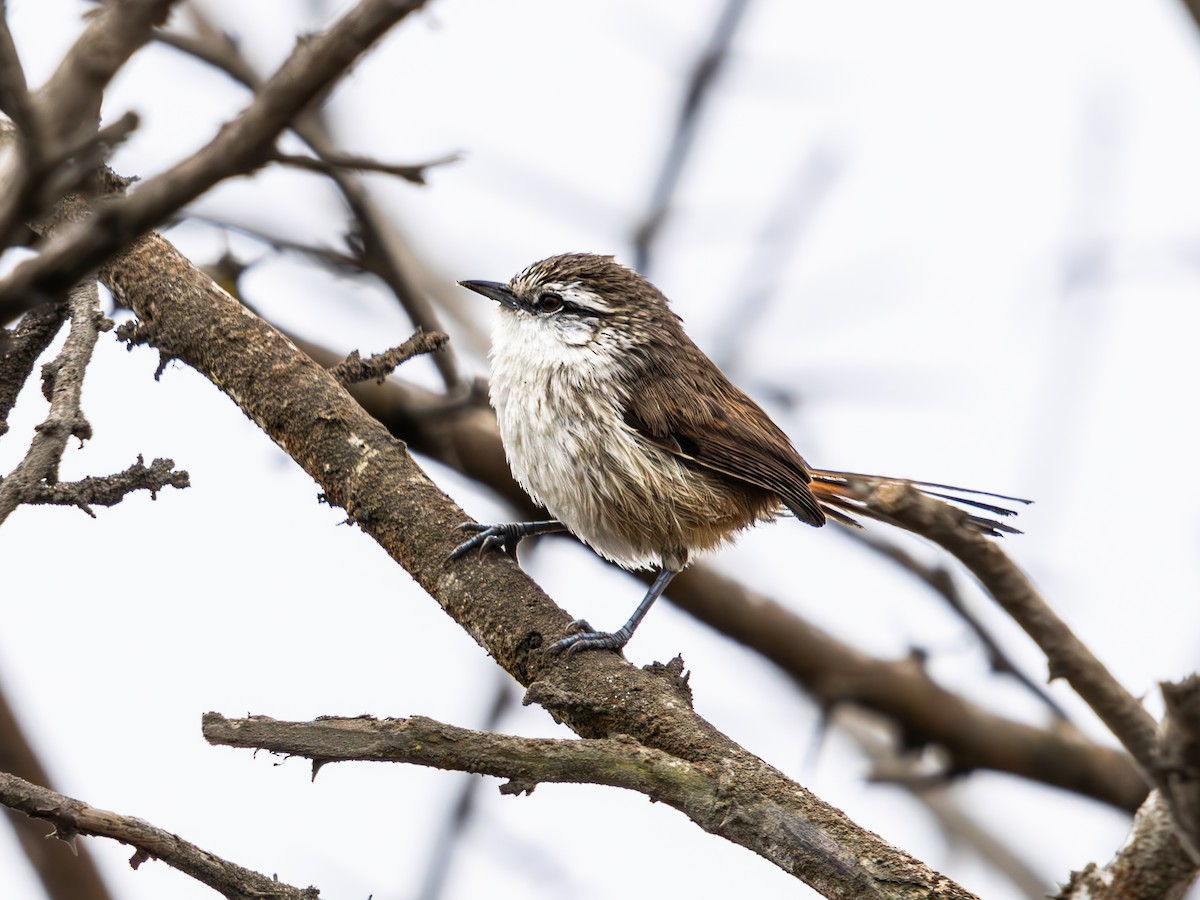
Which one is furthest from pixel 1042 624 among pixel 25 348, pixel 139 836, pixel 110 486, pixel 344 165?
pixel 25 348

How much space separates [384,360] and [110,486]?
1.34 meters

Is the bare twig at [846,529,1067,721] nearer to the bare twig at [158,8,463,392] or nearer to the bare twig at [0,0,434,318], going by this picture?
the bare twig at [158,8,463,392]

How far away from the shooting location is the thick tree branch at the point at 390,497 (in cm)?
318

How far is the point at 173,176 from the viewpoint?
1445 mm

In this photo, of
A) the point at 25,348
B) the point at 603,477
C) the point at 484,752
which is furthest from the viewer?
the point at 603,477

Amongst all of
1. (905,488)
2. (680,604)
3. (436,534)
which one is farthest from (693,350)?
(905,488)

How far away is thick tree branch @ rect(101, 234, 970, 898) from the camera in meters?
3.18

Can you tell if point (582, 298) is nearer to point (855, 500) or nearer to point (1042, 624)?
point (855, 500)

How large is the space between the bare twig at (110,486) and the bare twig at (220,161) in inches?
45.6

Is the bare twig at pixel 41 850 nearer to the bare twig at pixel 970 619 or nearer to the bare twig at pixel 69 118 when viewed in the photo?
the bare twig at pixel 970 619

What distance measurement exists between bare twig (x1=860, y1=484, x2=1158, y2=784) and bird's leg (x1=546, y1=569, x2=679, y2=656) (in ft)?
5.90

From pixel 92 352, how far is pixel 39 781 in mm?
2204

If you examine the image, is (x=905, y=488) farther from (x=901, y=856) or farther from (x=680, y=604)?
(x=680, y=604)

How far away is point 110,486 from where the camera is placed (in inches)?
103
